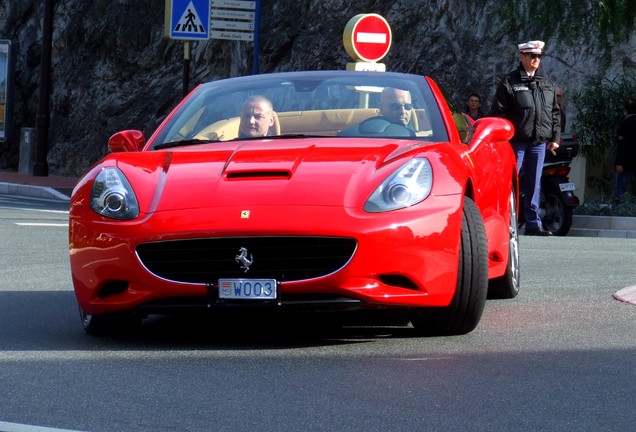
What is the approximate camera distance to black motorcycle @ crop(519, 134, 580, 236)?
1738 cm

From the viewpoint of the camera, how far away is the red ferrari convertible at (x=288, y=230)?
6781 mm

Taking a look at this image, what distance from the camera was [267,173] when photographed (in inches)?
280

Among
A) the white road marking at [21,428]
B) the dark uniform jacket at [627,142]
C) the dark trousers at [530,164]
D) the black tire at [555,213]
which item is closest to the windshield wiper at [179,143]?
the white road marking at [21,428]

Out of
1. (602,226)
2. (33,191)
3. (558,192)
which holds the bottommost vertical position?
(33,191)

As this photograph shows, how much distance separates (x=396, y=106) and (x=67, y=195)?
18.1m

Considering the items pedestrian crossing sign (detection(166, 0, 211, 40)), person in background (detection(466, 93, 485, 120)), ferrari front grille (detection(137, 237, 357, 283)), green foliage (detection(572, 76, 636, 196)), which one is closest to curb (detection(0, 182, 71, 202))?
pedestrian crossing sign (detection(166, 0, 211, 40))

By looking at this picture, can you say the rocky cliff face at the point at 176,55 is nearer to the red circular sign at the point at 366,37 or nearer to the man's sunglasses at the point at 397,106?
the red circular sign at the point at 366,37

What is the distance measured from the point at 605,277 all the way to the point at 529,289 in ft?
2.87

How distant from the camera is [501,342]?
23.7 feet

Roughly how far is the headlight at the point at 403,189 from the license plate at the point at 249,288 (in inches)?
21.5

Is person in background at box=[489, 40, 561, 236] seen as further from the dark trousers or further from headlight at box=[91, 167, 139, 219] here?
headlight at box=[91, 167, 139, 219]

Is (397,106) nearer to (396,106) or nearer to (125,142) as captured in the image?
(396,106)

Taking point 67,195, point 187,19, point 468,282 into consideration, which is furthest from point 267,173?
point 67,195

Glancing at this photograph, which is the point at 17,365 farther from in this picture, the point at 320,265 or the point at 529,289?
the point at 529,289
